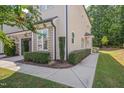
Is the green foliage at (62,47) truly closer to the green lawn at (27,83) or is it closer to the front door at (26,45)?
the front door at (26,45)

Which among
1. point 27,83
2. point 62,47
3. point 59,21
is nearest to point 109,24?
point 59,21

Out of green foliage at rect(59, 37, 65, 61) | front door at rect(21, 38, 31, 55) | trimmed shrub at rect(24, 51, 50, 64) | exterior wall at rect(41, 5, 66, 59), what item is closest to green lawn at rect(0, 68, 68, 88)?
trimmed shrub at rect(24, 51, 50, 64)

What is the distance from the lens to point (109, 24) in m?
36.4

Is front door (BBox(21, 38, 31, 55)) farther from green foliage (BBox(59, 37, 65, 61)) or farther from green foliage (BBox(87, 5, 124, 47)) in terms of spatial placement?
green foliage (BBox(87, 5, 124, 47))

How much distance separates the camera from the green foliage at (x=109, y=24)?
33812mm

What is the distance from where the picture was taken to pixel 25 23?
391 cm

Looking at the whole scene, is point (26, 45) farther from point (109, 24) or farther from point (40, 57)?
point (109, 24)

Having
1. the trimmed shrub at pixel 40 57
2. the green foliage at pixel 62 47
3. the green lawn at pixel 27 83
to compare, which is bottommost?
the green lawn at pixel 27 83

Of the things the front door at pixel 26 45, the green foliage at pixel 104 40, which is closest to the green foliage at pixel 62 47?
the front door at pixel 26 45

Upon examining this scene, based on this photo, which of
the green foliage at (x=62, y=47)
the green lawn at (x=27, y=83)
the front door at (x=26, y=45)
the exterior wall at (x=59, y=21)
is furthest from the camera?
the front door at (x=26, y=45)

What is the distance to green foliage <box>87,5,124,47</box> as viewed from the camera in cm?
3381
